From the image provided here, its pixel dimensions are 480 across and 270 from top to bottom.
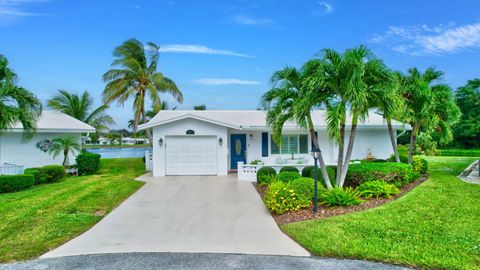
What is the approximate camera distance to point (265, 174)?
13602mm

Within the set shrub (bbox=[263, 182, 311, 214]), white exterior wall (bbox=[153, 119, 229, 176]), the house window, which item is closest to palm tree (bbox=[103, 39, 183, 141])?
white exterior wall (bbox=[153, 119, 229, 176])

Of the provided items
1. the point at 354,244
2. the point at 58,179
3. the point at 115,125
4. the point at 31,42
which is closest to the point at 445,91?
the point at 354,244

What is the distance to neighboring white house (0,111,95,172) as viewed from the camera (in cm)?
1633

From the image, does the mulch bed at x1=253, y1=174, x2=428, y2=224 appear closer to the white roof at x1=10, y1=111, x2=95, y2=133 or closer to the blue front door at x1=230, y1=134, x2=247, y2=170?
the blue front door at x1=230, y1=134, x2=247, y2=170

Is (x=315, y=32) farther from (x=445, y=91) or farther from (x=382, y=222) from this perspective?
(x=382, y=222)

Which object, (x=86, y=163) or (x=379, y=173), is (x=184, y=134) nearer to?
(x=86, y=163)

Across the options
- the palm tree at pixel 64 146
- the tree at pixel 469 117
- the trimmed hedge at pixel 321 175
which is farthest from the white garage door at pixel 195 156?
the tree at pixel 469 117

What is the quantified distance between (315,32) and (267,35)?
2.57 m

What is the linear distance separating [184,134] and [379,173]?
9.39m

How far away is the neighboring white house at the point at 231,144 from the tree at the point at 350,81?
599cm

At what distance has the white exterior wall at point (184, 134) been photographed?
16.4 meters

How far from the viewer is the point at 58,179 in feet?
51.4

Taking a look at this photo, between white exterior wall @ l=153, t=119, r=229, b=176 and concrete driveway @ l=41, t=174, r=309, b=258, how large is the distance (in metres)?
4.35

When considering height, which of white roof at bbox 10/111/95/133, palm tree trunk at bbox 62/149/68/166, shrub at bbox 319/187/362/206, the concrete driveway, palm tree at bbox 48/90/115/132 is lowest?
the concrete driveway
